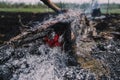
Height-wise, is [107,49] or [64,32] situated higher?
[64,32]

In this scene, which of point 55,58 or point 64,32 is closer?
point 55,58

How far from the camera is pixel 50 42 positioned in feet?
32.8

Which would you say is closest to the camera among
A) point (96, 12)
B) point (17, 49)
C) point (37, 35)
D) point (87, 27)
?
point (17, 49)

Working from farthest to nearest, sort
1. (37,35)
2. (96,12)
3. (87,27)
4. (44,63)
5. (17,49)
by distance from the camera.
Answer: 1. (96,12)
2. (87,27)
3. (37,35)
4. (17,49)
5. (44,63)

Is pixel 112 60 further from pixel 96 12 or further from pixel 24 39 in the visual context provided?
pixel 96 12

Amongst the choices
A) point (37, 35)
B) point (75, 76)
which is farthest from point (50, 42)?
point (75, 76)

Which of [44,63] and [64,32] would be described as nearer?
[44,63]

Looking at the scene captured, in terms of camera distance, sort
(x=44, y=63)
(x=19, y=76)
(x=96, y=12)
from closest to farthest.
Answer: (x=19, y=76) < (x=44, y=63) < (x=96, y=12)

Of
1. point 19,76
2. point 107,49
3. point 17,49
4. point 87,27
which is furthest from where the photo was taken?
point 87,27

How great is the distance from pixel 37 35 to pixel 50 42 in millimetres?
548

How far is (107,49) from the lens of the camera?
12.2m

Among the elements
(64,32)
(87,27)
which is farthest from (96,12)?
(64,32)

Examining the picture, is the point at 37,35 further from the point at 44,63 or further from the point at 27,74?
the point at 27,74

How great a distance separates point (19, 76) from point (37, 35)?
2.63 m
